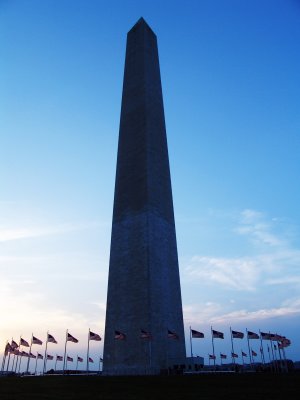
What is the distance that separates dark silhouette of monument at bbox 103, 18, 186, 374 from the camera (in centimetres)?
3388

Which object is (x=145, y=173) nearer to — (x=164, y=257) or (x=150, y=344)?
(x=164, y=257)

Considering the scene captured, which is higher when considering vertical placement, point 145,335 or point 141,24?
point 141,24

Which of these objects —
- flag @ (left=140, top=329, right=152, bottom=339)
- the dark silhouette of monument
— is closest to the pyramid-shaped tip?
the dark silhouette of monument

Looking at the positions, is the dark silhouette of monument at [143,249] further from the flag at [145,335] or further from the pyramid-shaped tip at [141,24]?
the pyramid-shaped tip at [141,24]

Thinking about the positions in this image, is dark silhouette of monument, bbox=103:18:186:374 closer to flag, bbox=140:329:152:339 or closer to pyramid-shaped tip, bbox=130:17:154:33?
flag, bbox=140:329:152:339

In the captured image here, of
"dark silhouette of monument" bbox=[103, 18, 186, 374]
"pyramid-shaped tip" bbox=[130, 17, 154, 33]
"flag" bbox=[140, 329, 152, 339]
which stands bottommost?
"flag" bbox=[140, 329, 152, 339]

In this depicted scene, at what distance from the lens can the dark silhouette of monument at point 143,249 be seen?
3388 centimetres

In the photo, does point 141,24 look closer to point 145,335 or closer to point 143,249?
point 143,249

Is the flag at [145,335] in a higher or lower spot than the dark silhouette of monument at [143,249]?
lower

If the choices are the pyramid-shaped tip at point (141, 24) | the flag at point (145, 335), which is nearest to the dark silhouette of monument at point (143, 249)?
the flag at point (145, 335)

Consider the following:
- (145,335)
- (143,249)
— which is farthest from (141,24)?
(145,335)

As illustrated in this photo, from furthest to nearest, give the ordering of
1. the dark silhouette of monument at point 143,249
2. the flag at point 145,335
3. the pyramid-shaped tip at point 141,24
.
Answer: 1. the pyramid-shaped tip at point 141,24
2. the dark silhouette of monument at point 143,249
3. the flag at point 145,335

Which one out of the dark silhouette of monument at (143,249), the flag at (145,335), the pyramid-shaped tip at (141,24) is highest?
the pyramid-shaped tip at (141,24)

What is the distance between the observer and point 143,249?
36.4 metres
